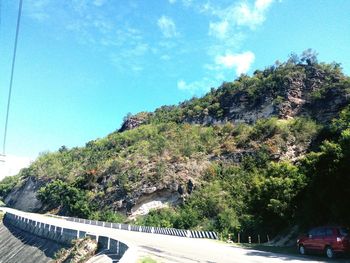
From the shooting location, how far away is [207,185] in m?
52.7

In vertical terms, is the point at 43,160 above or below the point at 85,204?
above

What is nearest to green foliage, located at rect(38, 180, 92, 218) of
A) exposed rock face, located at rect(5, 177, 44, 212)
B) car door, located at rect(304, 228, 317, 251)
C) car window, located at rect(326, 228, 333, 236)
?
exposed rock face, located at rect(5, 177, 44, 212)

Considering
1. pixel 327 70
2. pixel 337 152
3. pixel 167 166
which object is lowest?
pixel 337 152

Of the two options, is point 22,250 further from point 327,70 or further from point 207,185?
point 327,70

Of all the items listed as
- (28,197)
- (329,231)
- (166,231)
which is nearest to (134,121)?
(28,197)

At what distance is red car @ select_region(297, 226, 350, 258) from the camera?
17266 mm

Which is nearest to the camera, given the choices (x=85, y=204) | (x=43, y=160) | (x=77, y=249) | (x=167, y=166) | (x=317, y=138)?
(x=77, y=249)

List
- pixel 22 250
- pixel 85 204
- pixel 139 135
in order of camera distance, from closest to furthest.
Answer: pixel 22 250 < pixel 85 204 < pixel 139 135

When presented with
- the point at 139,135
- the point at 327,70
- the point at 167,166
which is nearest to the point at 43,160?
the point at 139,135

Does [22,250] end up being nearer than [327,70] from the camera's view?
Yes

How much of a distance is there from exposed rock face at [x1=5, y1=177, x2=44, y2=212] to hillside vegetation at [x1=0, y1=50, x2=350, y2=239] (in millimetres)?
3370

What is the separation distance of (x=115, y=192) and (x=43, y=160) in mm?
54587

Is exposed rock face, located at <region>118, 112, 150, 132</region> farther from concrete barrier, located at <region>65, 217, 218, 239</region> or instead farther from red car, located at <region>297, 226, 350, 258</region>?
red car, located at <region>297, 226, 350, 258</region>

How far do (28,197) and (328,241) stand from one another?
84439 millimetres
